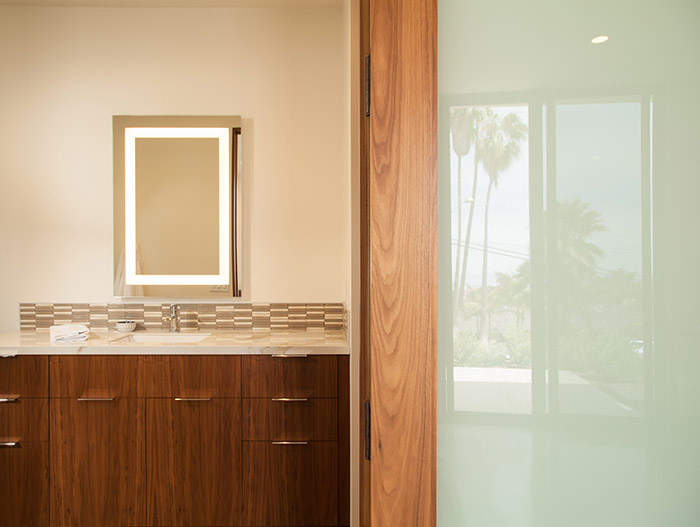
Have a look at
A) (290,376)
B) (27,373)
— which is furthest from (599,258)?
(27,373)

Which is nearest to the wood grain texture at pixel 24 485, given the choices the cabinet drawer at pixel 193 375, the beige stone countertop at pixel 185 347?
the beige stone countertop at pixel 185 347

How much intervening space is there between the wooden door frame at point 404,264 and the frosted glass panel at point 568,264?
40mm

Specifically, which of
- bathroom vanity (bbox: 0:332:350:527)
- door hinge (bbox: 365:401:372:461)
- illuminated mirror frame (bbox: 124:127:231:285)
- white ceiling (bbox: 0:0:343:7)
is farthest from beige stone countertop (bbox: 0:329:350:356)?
white ceiling (bbox: 0:0:343:7)

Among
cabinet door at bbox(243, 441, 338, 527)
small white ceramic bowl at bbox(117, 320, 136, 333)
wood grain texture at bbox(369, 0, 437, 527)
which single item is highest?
wood grain texture at bbox(369, 0, 437, 527)

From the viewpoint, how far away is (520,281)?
681mm

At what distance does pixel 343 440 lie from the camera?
6.46 ft

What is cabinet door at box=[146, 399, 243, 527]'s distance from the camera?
1941 mm

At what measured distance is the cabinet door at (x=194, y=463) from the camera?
1941 millimetres

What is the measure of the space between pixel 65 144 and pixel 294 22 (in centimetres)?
154

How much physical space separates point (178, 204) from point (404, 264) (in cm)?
210

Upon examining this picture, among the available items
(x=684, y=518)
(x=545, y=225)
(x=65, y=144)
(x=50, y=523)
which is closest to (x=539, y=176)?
(x=545, y=225)

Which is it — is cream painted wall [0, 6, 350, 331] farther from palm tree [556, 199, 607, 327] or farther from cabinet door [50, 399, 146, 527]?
palm tree [556, 199, 607, 327]

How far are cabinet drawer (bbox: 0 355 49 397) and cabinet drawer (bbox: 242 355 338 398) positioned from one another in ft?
3.09

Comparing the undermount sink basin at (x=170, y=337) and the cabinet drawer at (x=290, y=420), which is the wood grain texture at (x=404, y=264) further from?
the undermount sink basin at (x=170, y=337)
